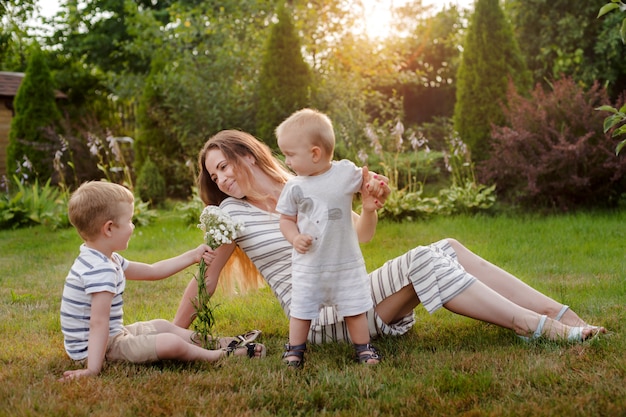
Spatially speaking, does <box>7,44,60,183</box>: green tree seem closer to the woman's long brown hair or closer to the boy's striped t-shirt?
the woman's long brown hair

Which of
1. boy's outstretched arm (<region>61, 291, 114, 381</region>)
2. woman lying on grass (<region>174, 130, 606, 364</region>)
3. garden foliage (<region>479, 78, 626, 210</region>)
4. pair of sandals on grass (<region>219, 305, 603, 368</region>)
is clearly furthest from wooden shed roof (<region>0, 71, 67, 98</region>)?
boy's outstretched arm (<region>61, 291, 114, 381</region>)

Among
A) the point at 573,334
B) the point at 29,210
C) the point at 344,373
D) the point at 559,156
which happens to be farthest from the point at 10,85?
the point at 573,334

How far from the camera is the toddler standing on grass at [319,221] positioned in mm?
2877

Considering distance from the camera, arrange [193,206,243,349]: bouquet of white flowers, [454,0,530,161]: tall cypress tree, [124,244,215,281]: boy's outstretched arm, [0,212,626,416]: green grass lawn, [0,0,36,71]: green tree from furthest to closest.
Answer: [0,0,36,71]: green tree, [454,0,530,161]: tall cypress tree, [124,244,215,281]: boy's outstretched arm, [193,206,243,349]: bouquet of white flowers, [0,212,626,416]: green grass lawn

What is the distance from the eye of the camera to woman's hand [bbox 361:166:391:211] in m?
2.89

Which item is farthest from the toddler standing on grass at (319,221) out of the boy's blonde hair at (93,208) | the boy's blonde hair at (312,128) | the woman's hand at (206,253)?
the boy's blonde hair at (93,208)

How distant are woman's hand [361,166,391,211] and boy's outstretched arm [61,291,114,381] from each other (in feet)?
3.97

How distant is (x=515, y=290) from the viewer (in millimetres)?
3451

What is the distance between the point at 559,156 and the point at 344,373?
5613mm

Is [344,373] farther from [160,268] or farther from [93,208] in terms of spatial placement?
[93,208]

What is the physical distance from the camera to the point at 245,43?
13.1 metres

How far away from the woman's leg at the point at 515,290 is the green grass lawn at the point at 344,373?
0.19 metres

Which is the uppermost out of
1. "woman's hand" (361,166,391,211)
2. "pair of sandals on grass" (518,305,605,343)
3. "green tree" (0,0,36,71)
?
"green tree" (0,0,36,71)

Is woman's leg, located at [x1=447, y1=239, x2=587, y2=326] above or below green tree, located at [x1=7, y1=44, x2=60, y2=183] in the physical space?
below
